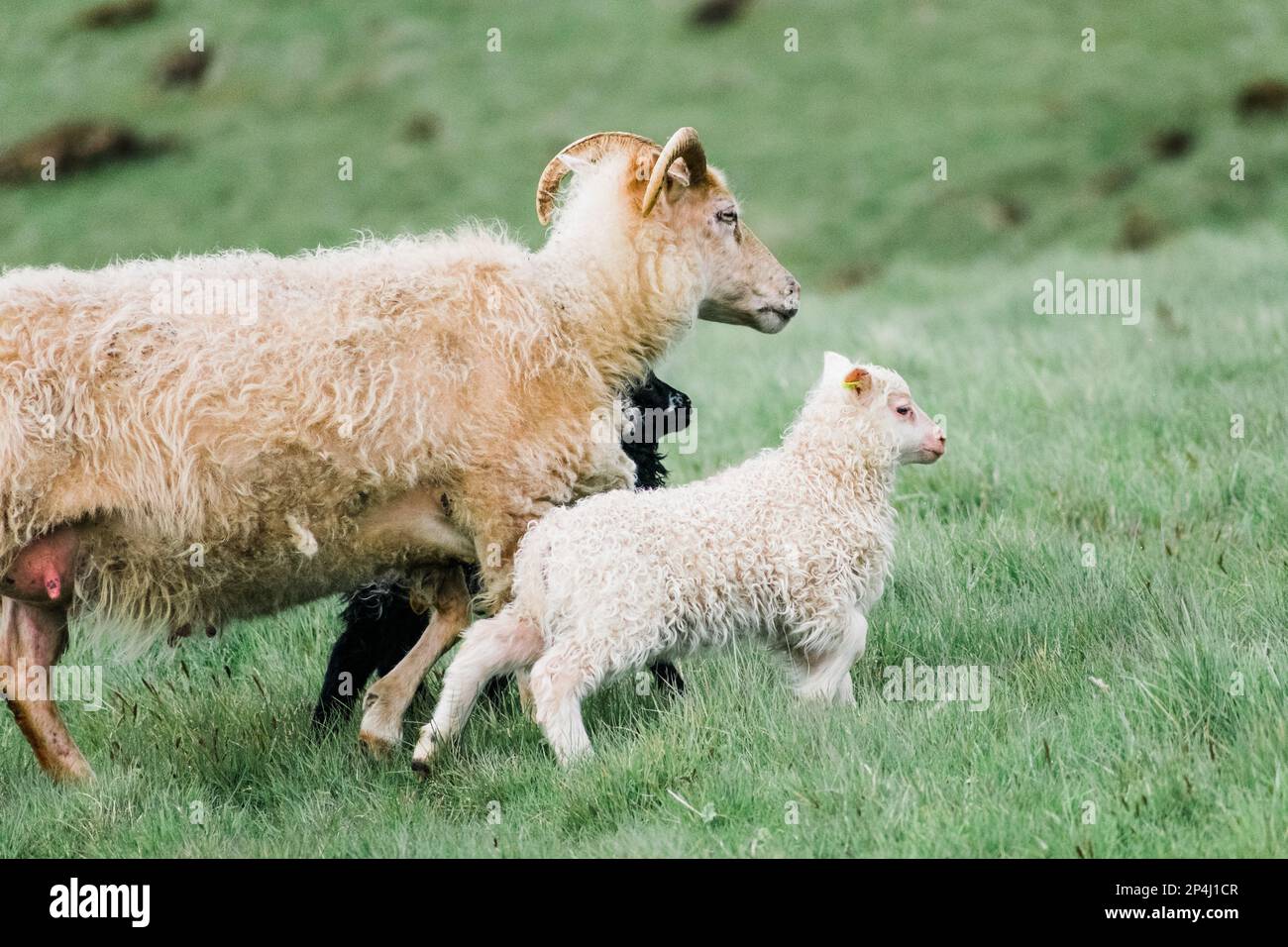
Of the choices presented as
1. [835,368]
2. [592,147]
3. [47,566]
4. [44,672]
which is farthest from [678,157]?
[44,672]

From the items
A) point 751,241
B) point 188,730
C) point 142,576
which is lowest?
point 188,730

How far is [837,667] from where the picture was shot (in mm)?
5344

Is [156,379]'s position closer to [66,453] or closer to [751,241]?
[66,453]

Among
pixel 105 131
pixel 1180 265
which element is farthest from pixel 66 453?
pixel 105 131

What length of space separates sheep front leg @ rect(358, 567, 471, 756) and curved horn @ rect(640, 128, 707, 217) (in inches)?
59.7

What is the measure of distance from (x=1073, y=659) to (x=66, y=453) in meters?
3.46

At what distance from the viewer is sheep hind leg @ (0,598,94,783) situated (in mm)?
5375

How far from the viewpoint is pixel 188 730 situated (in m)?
5.82
